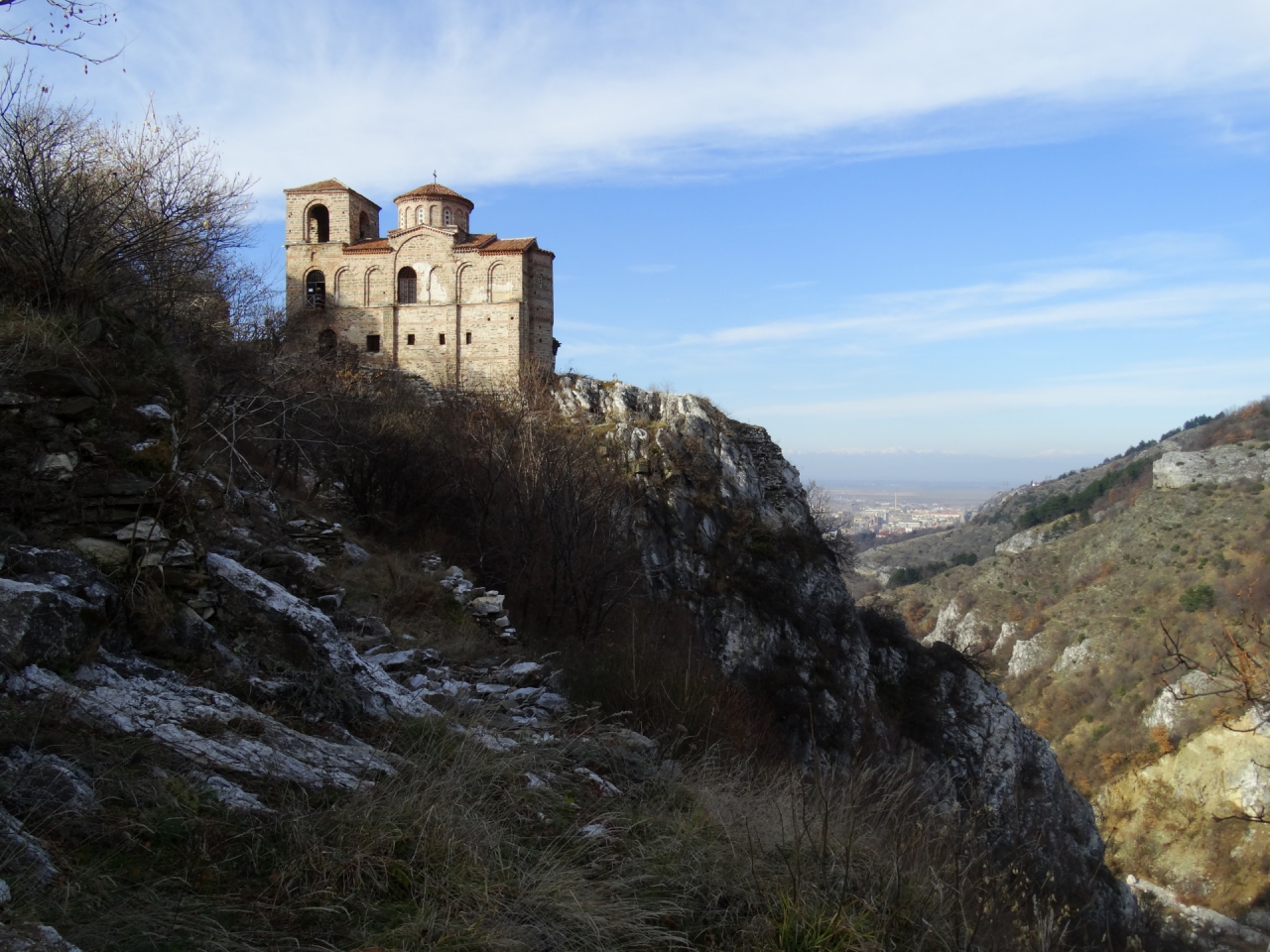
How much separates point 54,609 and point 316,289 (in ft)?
102

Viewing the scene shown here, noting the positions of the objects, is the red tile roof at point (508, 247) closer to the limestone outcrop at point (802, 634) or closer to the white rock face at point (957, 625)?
the limestone outcrop at point (802, 634)

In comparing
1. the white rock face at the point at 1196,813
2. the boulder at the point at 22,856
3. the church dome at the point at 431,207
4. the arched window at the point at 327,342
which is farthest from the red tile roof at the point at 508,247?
the white rock face at the point at 1196,813

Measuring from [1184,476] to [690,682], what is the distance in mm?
65487

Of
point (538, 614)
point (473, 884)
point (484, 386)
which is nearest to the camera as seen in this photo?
point (473, 884)

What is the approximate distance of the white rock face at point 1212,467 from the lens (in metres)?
57.5

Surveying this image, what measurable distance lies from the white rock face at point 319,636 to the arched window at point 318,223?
1181 inches

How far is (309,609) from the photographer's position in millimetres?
5152

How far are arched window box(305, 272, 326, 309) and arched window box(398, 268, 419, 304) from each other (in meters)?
2.98

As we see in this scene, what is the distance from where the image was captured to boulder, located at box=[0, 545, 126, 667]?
3326mm

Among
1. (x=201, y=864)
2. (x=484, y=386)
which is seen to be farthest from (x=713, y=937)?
(x=484, y=386)

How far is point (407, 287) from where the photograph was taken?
102 ft

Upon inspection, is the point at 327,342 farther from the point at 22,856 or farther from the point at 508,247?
the point at 22,856

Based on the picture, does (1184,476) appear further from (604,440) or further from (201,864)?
(201,864)

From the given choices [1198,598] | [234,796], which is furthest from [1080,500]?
[234,796]
